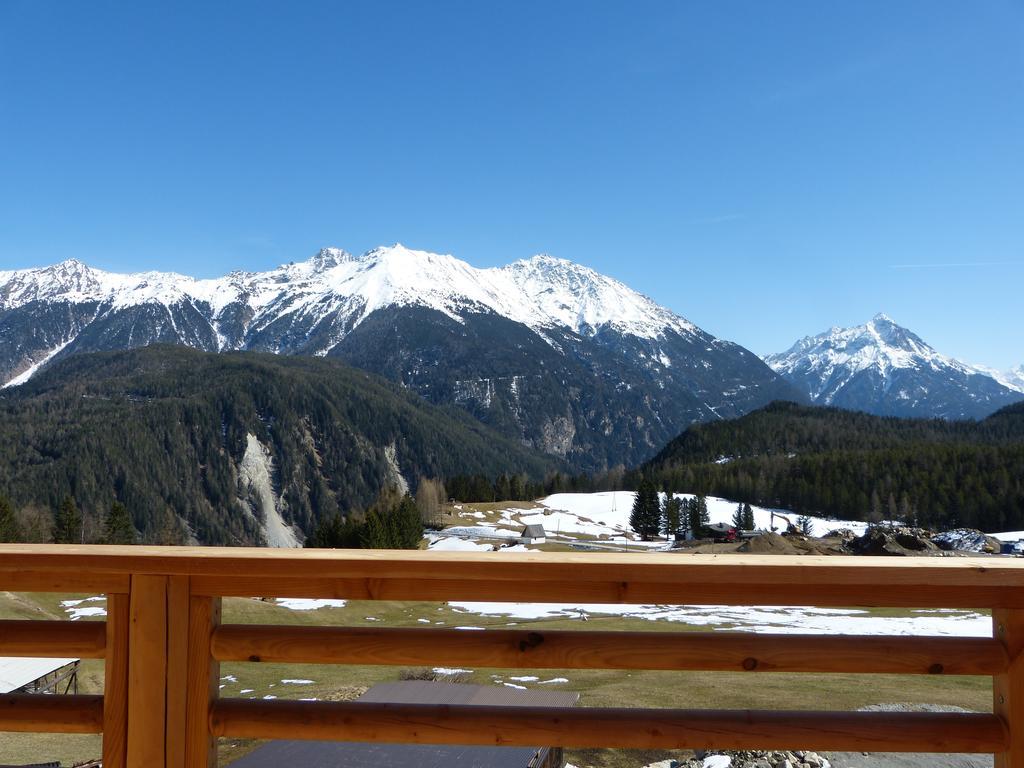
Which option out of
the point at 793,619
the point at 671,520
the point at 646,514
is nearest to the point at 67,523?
the point at 793,619

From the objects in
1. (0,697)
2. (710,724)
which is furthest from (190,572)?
(710,724)

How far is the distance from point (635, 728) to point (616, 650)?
0.29 meters

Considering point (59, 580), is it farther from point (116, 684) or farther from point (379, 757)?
point (379, 757)

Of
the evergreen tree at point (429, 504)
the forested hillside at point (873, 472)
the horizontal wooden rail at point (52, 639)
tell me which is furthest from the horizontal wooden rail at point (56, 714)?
the forested hillside at point (873, 472)

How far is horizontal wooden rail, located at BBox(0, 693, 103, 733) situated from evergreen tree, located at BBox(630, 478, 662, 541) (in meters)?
101

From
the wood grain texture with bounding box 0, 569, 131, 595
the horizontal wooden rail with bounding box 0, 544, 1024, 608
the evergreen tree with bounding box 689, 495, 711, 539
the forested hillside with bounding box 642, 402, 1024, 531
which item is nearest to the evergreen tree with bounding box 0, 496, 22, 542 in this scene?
the wood grain texture with bounding box 0, 569, 131, 595

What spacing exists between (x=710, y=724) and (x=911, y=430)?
195 meters

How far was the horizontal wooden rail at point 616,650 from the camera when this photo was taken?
310 cm

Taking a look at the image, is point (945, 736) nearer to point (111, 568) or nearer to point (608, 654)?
point (608, 654)

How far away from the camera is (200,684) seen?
3182mm

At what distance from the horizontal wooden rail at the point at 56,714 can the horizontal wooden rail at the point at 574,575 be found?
0.52 metres

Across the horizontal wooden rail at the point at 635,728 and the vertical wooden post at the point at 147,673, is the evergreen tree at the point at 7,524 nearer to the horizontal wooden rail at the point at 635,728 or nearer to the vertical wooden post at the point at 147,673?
the vertical wooden post at the point at 147,673

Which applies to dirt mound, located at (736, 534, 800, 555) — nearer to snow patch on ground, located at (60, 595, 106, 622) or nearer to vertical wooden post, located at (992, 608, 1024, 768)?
snow patch on ground, located at (60, 595, 106, 622)

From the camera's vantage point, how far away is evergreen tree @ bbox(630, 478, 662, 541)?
101125mm
